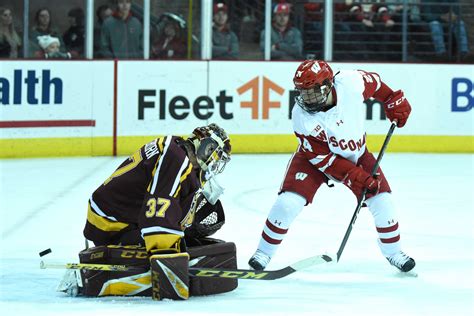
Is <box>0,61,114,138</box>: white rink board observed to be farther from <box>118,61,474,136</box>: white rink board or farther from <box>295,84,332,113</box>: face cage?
<box>295,84,332,113</box>: face cage

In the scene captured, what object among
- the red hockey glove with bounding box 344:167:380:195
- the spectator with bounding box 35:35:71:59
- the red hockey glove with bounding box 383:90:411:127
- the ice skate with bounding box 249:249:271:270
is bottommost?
the ice skate with bounding box 249:249:271:270

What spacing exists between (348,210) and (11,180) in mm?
2446

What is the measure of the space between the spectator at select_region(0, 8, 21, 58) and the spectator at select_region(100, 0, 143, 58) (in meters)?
0.74

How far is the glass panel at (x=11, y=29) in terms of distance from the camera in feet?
32.1

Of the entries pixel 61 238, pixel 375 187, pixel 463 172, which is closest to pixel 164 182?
pixel 375 187

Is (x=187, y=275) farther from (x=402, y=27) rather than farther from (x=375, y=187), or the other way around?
(x=402, y=27)

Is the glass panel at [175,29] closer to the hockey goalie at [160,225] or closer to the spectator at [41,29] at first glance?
the spectator at [41,29]

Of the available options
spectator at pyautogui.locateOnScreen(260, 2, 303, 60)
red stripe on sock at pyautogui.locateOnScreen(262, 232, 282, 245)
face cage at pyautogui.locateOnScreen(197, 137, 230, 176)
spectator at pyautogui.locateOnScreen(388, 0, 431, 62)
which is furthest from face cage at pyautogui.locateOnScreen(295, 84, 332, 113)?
spectator at pyautogui.locateOnScreen(388, 0, 431, 62)

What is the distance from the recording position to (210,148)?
4660 millimetres

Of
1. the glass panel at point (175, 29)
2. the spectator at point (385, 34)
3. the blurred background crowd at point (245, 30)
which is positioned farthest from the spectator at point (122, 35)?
the spectator at point (385, 34)

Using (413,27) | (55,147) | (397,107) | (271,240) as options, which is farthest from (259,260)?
(413,27)

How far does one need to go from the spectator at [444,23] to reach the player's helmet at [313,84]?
608 centimetres

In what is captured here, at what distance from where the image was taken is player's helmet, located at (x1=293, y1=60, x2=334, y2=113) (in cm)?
521

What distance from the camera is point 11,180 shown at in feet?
27.8
